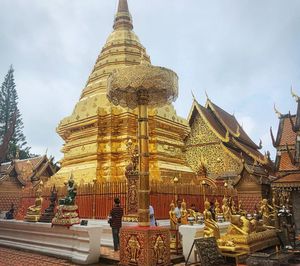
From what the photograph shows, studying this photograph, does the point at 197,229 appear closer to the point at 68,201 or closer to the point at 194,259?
the point at 194,259

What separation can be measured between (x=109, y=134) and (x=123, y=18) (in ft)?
24.4

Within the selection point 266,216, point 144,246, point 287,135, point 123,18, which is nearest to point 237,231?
point 144,246

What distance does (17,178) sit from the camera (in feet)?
61.9

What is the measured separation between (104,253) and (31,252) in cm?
205

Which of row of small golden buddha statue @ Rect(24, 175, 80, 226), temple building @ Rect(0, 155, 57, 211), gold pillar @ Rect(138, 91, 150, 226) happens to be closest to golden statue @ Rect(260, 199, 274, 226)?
gold pillar @ Rect(138, 91, 150, 226)

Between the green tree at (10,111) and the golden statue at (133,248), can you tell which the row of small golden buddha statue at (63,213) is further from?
the green tree at (10,111)

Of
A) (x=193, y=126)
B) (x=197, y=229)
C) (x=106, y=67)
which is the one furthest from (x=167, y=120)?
(x=193, y=126)

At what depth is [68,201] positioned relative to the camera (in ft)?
25.2

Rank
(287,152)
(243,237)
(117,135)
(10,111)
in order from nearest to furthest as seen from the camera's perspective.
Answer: (243,237)
(117,135)
(287,152)
(10,111)

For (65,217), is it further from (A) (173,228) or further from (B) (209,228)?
(B) (209,228)

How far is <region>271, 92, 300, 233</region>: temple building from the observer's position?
13586 millimetres

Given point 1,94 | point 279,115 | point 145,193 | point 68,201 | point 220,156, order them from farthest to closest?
1. point 1,94
2. point 220,156
3. point 279,115
4. point 68,201
5. point 145,193

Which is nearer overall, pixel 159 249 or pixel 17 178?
pixel 159 249

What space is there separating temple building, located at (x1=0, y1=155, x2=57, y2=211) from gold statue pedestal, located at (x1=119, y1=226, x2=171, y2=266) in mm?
11242
